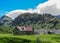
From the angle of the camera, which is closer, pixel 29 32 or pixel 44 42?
pixel 44 42

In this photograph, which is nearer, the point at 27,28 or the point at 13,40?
the point at 13,40

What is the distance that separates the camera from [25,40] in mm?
107312

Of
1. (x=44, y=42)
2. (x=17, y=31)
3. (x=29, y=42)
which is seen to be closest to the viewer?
(x=44, y=42)

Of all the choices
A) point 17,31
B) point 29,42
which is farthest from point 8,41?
point 17,31

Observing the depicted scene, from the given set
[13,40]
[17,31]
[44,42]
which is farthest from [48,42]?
[17,31]

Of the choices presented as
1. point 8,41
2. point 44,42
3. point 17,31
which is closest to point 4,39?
point 8,41

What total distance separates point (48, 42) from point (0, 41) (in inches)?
971

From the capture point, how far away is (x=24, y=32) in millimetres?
184625

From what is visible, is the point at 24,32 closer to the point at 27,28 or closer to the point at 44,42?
the point at 27,28

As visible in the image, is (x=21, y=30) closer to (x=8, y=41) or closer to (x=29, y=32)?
(x=29, y=32)

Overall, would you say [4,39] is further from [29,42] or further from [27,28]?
[27,28]

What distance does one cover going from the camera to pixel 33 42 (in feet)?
335

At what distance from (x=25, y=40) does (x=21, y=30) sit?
78.3 metres

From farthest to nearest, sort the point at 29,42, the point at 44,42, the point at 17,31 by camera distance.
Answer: the point at 17,31
the point at 29,42
the point at 44,42
